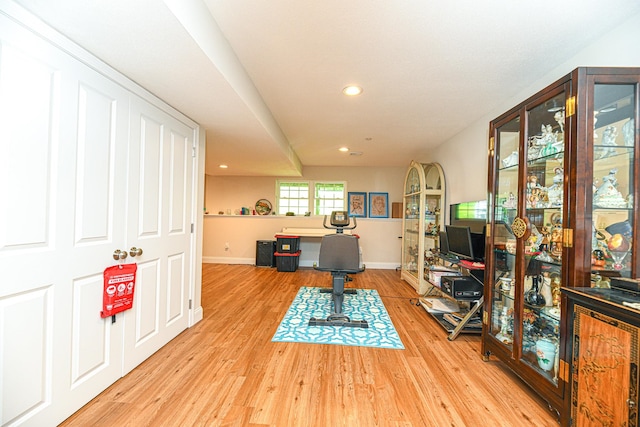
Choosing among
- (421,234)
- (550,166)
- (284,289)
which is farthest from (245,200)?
(550,166)

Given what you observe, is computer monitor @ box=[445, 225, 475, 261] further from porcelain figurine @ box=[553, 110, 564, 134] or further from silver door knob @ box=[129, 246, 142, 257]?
silver door knob @ box=[129, 246, 142, 257]

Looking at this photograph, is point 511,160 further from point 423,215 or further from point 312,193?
point 312,193

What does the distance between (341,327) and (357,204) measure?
3.89 m

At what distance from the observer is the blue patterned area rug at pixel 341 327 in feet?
8.07

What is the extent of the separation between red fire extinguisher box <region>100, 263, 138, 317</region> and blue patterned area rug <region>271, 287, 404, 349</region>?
50.0 inches

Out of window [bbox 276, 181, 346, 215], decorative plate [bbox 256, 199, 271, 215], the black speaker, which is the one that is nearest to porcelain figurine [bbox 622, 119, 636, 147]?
window [bbox 276, 181, 346, 215]

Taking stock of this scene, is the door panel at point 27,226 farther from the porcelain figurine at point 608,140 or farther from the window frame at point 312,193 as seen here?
the window frame at point 312,193

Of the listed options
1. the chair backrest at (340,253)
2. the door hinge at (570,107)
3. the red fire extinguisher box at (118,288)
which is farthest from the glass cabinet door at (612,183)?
the red fire extinguisher box at (118,288)

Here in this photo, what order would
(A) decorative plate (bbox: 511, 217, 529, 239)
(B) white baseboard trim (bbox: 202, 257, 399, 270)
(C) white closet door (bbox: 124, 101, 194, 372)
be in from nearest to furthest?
(A) decorative plate (bbox: 511, 217, 529, 239) < (C) white closet door (bbox: 124, 101, 194, 372) < (B) white baseboard trim (bbox: 202, 257, 399, 270)

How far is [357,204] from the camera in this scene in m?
6.32

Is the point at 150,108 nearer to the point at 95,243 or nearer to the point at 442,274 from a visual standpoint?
the point at 95,243

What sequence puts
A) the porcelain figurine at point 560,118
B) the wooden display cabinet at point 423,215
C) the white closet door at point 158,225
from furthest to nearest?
1. the wooden display cabinet at point 423,215
2. the white closet door at point 158,225
3. the porcelain figurine at point 560,118

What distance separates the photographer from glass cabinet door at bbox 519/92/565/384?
5.42 feet

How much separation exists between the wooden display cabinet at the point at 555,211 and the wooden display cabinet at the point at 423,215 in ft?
6.24
